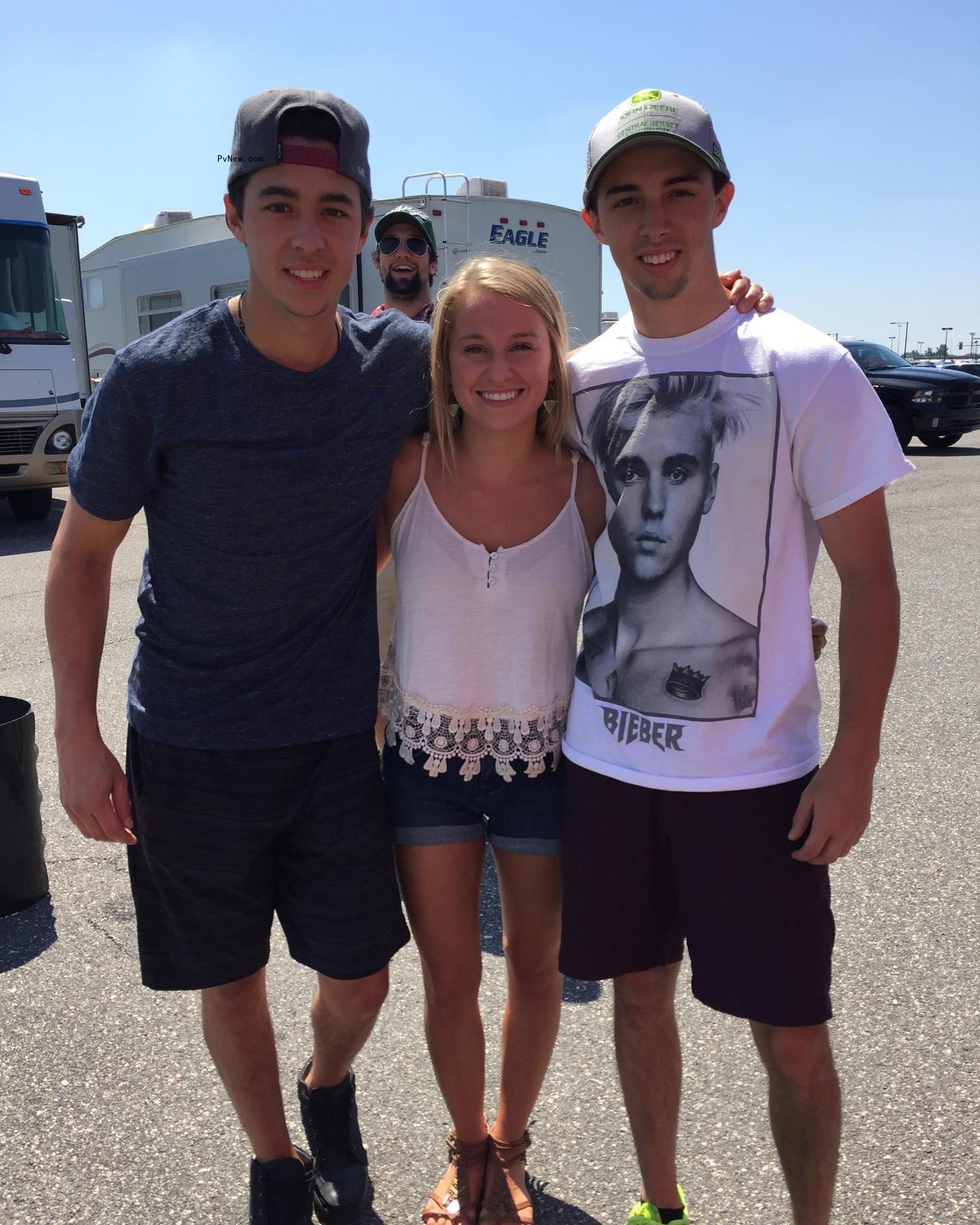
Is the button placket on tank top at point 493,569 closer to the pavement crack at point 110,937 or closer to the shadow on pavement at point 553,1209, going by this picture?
the shadow on pavement at point 553,1209

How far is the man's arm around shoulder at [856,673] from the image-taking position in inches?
74.7

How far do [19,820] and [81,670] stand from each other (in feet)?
5.32

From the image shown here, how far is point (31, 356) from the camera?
10836mm

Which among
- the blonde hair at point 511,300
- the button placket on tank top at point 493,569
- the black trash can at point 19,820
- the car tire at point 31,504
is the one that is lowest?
the black trash can at point 19,820

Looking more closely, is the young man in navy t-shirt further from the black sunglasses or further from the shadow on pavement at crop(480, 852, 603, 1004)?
the black sunglasses

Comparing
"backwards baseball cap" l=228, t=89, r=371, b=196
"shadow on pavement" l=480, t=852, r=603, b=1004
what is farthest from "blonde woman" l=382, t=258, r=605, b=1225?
"shadow on pavement" l=480, t=852, r=603, b=1004

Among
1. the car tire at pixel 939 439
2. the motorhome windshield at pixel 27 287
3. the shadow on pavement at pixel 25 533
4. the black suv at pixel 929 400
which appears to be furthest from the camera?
the car tire at pixel 939 439

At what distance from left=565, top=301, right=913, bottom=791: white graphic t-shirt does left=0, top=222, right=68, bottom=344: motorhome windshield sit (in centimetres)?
1018

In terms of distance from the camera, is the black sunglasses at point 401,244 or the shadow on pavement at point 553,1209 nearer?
the shadow on pavement at point 553,1209

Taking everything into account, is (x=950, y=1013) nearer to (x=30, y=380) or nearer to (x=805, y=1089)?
(x=805, y=1089)

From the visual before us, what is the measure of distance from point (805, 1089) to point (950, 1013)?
117 centimetres

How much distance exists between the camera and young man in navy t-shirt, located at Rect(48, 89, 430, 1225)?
6.63ft

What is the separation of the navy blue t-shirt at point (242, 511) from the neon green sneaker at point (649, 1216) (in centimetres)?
114

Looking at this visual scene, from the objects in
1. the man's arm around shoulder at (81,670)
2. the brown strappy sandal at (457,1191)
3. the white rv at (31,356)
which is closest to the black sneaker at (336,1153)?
the brown strappy sandal at (457,1191)
